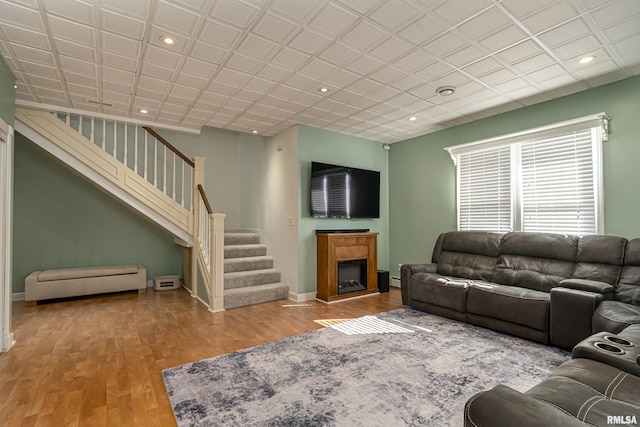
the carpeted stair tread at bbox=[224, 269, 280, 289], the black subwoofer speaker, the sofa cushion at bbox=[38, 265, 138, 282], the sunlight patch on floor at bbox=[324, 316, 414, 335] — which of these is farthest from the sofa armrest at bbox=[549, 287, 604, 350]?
Result: the sofa cushion at bbox=[38, 265, 138, 282]

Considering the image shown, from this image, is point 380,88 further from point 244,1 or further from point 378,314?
point 378,314

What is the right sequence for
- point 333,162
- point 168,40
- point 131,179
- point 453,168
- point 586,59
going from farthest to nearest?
point 333,162 < point 453,168 < point 131,179 < point 586,59 < point 168,40

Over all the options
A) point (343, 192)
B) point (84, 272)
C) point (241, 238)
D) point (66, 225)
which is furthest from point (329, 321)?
point (66, 225)

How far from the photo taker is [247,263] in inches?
200

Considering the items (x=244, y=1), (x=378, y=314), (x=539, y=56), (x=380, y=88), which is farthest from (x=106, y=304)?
(x=539, y=56)

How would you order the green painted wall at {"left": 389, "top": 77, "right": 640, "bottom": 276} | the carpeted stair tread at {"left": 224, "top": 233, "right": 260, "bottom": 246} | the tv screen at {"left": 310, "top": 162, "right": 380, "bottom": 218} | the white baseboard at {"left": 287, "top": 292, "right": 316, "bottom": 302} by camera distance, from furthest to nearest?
the carpeted stair tread at {"left": 224, "top": 233, "right": 260, "bottom": 246}, the tv screen at {"left": 310, "top": 162, "right": 380, "bottom": 218}, the white baseboard at {"left": 287, "top": 292, "right": 316, "bottom": 302}, the green painted wall at {"left": 389, "top": 77, "right": 640, "bottom": 276}

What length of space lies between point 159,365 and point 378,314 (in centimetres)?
259

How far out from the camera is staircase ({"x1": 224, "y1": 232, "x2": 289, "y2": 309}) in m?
4.46

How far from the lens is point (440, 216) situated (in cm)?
509

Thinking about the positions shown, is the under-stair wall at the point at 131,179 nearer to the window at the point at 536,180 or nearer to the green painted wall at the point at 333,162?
the green painted wall at the point at 333,162

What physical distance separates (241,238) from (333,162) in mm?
2186

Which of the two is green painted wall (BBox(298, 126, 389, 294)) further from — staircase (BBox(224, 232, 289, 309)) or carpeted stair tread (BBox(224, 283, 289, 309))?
staircase (BBox(224, 232, 289, 309))

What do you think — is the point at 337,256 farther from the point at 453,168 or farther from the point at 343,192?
the point at 453,168

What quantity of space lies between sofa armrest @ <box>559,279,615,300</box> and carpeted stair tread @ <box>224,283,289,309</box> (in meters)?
3.62
